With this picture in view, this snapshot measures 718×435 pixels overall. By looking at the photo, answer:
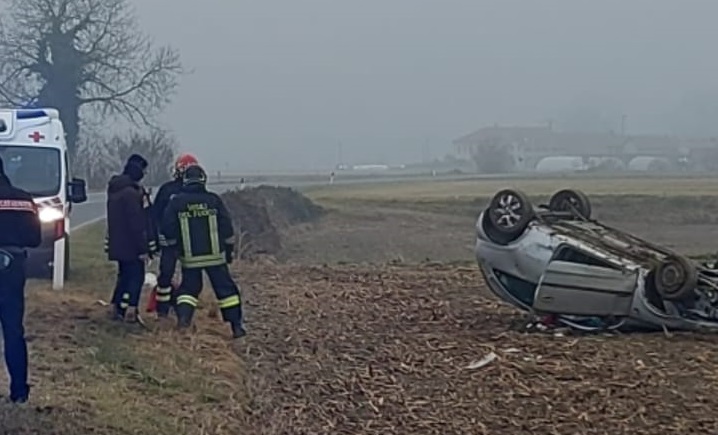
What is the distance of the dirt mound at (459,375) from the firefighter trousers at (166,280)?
87 cm

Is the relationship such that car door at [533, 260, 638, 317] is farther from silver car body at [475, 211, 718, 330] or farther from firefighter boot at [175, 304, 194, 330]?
firefighter boot at [175, 304, 194, 330]

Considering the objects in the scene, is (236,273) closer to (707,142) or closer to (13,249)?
(13,249)

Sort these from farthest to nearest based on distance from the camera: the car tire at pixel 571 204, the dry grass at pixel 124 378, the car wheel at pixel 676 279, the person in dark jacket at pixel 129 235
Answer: the car tire at pixel 571 204 < the person in dark jacket at pixel 129 235 < the car wheel at pixel 676 279 < the dry grass at pixel 124 378

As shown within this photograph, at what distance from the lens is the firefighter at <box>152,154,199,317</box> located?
10.6 m

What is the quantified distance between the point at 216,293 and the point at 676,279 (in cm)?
395

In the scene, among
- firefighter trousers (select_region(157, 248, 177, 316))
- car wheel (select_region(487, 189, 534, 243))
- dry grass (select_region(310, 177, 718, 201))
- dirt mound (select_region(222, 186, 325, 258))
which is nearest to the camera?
firefighter trousers (select_region(157, 248, 177, 316))

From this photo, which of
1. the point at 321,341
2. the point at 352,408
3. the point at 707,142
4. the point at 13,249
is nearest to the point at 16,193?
the point at 13,249

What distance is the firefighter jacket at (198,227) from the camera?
10266 millimetres

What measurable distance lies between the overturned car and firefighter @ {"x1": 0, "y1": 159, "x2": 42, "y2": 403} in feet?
15.8

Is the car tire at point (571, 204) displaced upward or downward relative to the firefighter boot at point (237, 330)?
upward

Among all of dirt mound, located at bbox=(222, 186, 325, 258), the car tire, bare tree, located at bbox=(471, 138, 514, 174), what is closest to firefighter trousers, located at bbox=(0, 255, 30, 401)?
the car tire

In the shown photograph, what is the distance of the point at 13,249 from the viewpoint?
7305 mm

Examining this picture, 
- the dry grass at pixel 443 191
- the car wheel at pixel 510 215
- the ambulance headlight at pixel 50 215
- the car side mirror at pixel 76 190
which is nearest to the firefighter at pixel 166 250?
the car wheel at pixel 510 215

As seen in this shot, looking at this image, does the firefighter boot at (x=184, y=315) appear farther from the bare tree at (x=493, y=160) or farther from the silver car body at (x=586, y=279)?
the bare tree at (x=493, y=160)
